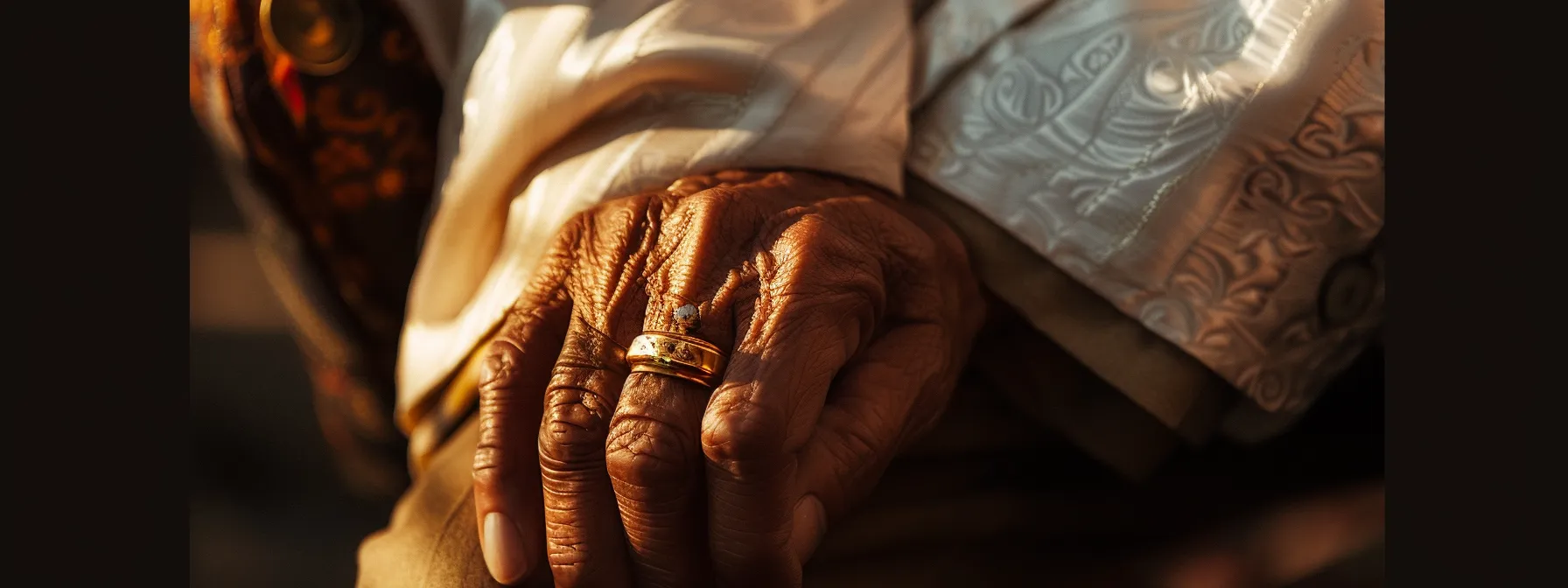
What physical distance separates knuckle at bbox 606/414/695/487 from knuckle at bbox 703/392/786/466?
0.02 m

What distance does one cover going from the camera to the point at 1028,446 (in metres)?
0.73

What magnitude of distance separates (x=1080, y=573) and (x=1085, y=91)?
1.10ft

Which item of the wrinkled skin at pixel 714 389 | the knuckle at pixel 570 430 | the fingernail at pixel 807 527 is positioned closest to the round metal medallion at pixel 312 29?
the wrinkled skin at pixel 714 389

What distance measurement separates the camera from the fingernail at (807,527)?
502mm

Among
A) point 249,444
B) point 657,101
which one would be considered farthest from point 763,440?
point 249,444

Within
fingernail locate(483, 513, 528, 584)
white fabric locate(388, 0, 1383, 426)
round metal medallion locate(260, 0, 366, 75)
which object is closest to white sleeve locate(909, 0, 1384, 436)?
white fabric locate(388, 0, 1383, 426)

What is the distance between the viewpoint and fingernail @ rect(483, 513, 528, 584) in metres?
0.52

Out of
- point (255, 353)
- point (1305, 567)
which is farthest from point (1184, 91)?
point (255, 353)

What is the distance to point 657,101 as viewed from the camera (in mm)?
662

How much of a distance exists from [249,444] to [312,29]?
103 cm

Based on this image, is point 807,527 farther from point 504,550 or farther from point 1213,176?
point 1213,176

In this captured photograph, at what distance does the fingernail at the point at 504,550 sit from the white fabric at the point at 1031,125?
7.1 inches

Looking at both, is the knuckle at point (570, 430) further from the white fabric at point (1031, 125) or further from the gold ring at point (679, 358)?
the white fabric at point (1031, 125)

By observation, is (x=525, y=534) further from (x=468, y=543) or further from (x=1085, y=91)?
(x=1085, y=91)
